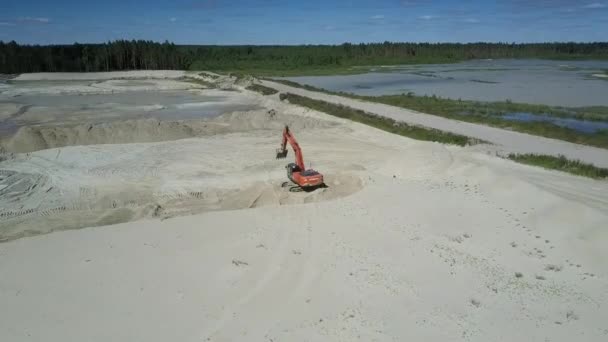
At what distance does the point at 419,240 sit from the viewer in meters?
10.7

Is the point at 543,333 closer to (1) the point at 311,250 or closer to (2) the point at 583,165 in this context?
(1) the point at 311,250

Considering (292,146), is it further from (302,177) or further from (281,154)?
(281,154)

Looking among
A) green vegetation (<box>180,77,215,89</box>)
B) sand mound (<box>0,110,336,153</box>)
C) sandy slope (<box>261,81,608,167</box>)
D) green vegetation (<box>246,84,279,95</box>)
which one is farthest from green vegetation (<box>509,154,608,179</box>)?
green vegetation (<box>180,77,215,89</box>)

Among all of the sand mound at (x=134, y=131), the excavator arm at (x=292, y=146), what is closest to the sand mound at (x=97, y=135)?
the sand mound at (x=134, y=131)

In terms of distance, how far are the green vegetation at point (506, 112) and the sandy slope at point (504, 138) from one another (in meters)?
0.79

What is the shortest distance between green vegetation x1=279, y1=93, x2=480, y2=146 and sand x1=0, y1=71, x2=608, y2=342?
2.87m

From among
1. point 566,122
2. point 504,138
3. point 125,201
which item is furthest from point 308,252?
point 566,122

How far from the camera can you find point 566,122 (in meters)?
24.2

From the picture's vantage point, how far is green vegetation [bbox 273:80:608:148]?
20.2 meters

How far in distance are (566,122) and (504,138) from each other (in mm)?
6344

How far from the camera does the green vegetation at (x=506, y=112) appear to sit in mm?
20219

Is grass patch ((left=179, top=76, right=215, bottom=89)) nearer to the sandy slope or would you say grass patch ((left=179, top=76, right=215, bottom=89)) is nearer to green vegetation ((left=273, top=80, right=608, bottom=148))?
green vegetation ((left=273, top=80, right=608, bottom=148))

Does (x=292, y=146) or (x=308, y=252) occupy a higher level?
(x=292, y=146)

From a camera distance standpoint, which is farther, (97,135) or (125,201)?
(97,135)
